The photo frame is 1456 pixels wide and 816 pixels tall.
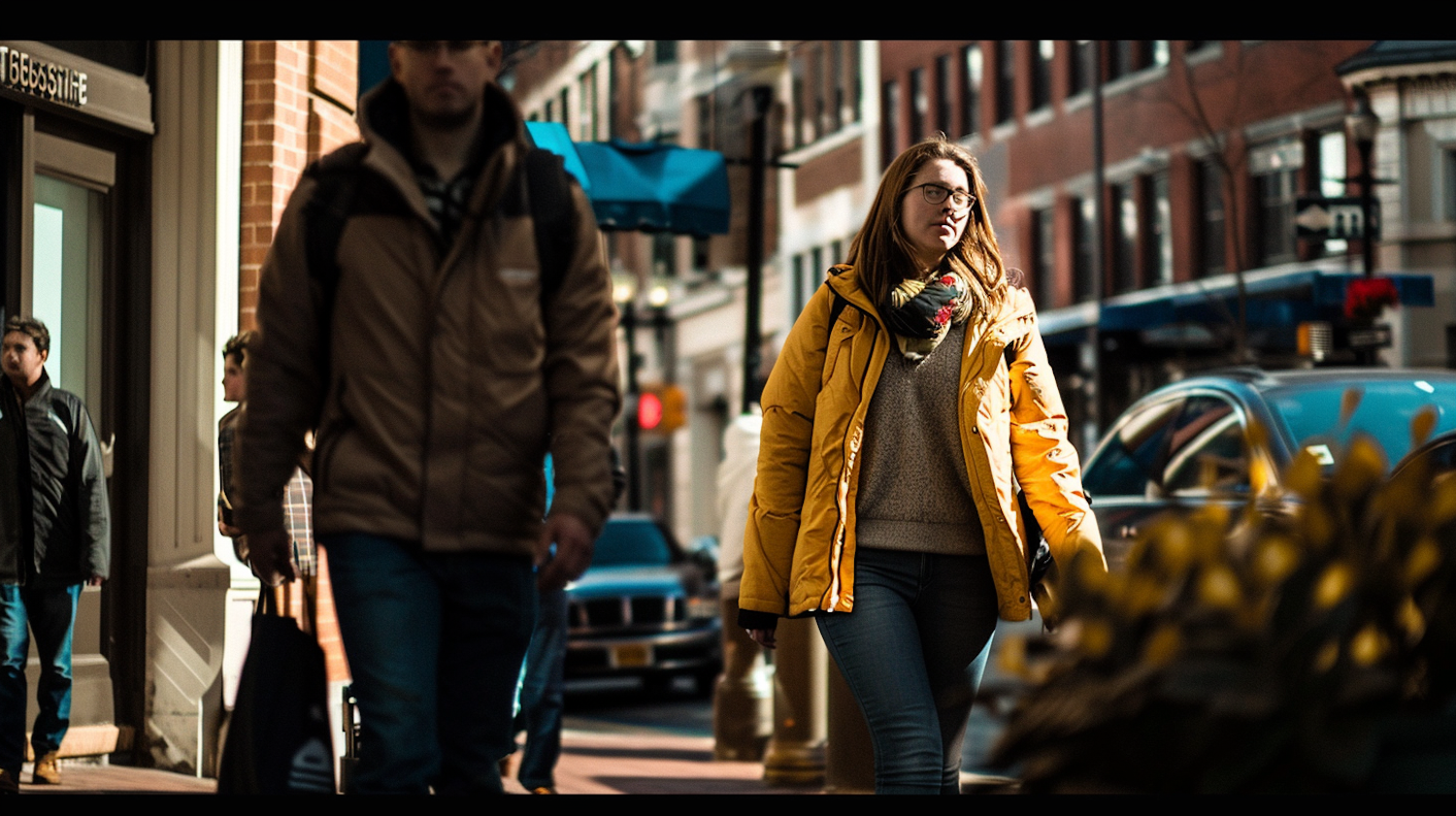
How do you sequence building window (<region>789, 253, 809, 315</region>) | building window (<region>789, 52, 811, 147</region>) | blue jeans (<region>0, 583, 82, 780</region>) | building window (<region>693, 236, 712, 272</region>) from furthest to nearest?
1. building window (<region>693, 236, 712, 272</region>)
2. building window (<region>789, 52, 811, 147</region>)
3. building window (<region>789, 253, 809, 315</region>)
4. blue jeans (<region>0, 583, 82, 780</region>)

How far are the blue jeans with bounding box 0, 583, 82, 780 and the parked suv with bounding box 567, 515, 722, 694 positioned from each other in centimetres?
793

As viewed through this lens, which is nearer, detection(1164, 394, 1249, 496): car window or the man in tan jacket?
the man in tan jacket

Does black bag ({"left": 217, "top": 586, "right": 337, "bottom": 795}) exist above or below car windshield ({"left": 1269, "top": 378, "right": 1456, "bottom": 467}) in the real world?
below

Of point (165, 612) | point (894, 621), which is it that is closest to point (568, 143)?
point (165, 612)

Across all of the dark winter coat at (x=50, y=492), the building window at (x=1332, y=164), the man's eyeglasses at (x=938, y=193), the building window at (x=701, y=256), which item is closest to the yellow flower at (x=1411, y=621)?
the man's eyeglasses at (x=938, y=193)

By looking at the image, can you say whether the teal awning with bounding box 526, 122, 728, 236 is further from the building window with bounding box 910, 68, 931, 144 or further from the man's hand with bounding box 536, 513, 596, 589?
the building window with bounding box 910, 68, 931, 144

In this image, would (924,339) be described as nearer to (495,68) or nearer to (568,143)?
(495,68)

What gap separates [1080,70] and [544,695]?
2884 centimetres

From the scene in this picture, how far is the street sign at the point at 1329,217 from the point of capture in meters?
18.6

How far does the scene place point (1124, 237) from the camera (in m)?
34.6

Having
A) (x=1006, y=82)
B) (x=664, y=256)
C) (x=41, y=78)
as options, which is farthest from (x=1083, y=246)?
A: (x=41, y=78)

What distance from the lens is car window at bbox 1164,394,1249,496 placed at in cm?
810

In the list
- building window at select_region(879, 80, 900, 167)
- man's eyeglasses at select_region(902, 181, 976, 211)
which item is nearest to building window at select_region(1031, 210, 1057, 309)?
building window at select_region(879, 80, 900, 167)
